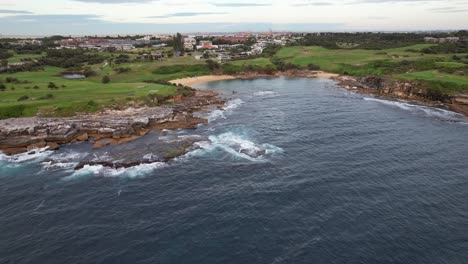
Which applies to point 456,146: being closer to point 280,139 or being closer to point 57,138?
point 280,139

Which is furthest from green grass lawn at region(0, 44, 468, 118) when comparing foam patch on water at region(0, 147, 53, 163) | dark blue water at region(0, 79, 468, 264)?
dark blue water at region(0, 79, 468, 264)

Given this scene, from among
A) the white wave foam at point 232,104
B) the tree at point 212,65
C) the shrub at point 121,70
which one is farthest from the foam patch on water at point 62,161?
the tree at point 212,65

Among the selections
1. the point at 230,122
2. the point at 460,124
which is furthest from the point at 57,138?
the point at 460,124

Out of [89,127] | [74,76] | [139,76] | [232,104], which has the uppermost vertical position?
[74,76]

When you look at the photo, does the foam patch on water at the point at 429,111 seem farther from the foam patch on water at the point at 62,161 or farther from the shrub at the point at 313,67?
the foam patch on water at the point at 62,161

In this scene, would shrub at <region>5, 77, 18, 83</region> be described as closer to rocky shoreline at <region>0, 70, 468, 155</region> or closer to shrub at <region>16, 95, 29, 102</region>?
shrub at <region>16, 95, 29, 102</region>

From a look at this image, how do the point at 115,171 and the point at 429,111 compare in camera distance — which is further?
the point at 429,111

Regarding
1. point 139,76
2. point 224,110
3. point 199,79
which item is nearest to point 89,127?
point 224,110

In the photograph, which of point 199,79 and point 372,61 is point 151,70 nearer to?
point 199,79
